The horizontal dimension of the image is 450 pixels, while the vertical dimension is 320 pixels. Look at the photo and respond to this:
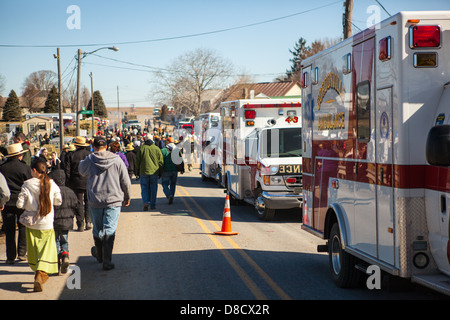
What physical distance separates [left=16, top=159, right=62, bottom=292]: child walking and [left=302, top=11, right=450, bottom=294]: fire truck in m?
3.97

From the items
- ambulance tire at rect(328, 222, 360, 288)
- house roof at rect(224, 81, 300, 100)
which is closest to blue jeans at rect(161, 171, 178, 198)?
ambulance tire at rect(328, 222, 360, 288)

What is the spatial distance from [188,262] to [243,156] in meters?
6.20

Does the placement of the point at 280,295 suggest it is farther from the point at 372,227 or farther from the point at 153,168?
the point at 153,168

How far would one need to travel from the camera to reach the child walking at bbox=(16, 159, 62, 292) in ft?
25.2

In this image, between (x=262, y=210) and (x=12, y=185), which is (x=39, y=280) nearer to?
(x=12, y=185)

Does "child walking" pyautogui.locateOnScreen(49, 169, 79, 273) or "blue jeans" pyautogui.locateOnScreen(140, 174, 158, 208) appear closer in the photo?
"child walking" pyautogui.locateOnScreen(49, 169, 79, 273)

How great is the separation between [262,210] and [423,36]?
8.63m

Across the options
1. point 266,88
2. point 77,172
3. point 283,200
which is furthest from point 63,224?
point 266,88

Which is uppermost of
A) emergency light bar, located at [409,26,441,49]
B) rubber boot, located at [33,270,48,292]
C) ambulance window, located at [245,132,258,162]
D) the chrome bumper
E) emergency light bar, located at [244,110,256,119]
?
emergency light bar, located at [409,26,441,49]

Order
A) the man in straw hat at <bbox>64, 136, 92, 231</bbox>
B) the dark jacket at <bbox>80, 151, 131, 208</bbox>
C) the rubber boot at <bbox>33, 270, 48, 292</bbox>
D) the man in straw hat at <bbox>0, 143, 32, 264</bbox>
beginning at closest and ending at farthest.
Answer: the rubber boot at <bbox>33, 270, 48, 292</bbox> < the dark jacket at <bbox>80, 151, 131, 208</bbox> < the man in straw hat at <bbox>0, 143, 32, 264</bbox> < the man in straw hat at <bbox>64, 136, 92, 231</bbox>

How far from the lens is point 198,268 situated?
28.8 feet

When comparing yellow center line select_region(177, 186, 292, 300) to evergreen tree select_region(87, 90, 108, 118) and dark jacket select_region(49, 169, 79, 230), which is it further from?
evergreen tree select_region(87, 90, 108, 118)
